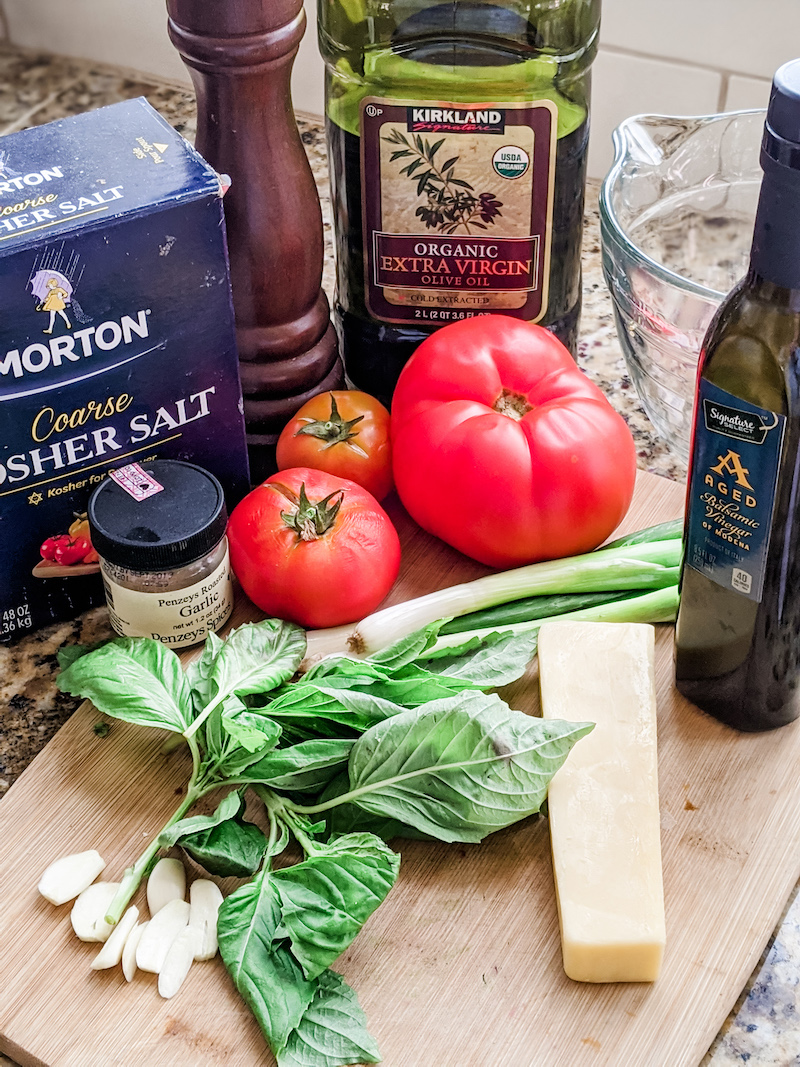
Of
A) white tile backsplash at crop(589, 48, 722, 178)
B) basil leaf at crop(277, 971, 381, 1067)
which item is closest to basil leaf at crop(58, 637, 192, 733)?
basil leaf at crop(277, 971, 381, 1067)

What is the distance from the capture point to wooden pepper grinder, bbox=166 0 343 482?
3.11 feet

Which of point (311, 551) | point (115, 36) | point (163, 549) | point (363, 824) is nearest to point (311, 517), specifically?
point (311, 551)

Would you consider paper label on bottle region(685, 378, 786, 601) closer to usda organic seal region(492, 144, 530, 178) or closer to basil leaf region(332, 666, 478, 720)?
basil leaf region(332, 666, 478, 720)

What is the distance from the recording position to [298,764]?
33.3 inches

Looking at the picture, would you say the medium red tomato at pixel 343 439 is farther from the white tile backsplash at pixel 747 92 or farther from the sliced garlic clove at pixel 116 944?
the white tile backsplash at pixel 747 92

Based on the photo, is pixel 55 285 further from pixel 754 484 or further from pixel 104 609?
pixel 754 484

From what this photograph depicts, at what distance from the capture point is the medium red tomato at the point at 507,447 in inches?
39.4

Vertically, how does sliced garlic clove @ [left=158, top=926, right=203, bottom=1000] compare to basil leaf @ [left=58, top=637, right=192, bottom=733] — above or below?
below

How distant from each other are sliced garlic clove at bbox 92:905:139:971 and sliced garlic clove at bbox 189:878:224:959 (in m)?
0.04

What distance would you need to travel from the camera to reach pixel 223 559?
981 millimetres

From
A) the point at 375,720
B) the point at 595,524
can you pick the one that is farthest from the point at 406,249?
the point at 375,720

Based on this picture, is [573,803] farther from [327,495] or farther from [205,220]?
[205,220]

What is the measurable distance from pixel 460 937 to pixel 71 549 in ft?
1.43

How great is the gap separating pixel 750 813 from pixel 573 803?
14 centimetres
